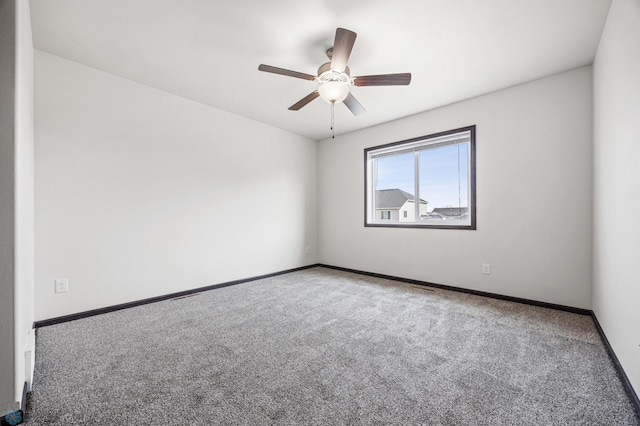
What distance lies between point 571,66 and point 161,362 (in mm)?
4319

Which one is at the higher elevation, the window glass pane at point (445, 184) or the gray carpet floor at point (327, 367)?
the window glass pane at point (445, 184)

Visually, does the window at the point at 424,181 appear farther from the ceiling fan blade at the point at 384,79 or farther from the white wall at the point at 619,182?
the ceiling fan blade at the point at 384,79

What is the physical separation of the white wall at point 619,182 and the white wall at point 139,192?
3.70 meters

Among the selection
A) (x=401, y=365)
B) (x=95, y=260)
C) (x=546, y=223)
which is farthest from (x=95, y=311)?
(x=546, y=223)

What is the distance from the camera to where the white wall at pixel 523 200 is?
258 cm

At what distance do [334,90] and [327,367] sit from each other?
Result: 6.83 ft

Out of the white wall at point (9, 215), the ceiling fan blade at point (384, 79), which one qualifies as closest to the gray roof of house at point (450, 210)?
the ceiling fan blade at point (384, 79)

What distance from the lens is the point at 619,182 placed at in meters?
1.71

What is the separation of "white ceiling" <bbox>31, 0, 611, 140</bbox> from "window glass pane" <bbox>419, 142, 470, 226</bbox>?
2.65 feet

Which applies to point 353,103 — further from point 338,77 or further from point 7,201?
point 7,201

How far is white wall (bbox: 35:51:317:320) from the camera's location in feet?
7.83

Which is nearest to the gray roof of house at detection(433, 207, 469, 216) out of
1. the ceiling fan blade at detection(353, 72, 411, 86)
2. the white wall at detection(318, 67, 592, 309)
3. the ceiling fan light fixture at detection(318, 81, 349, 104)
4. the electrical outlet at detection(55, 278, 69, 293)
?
the white wall at detection(318, 67, 592, 309)

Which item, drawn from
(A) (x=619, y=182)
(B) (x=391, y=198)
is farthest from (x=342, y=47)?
(B) (x=391, y=198)

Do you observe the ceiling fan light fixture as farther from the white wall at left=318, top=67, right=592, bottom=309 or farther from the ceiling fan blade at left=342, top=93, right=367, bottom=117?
the white wall at left=318, top=67, right=592, bottom=309
